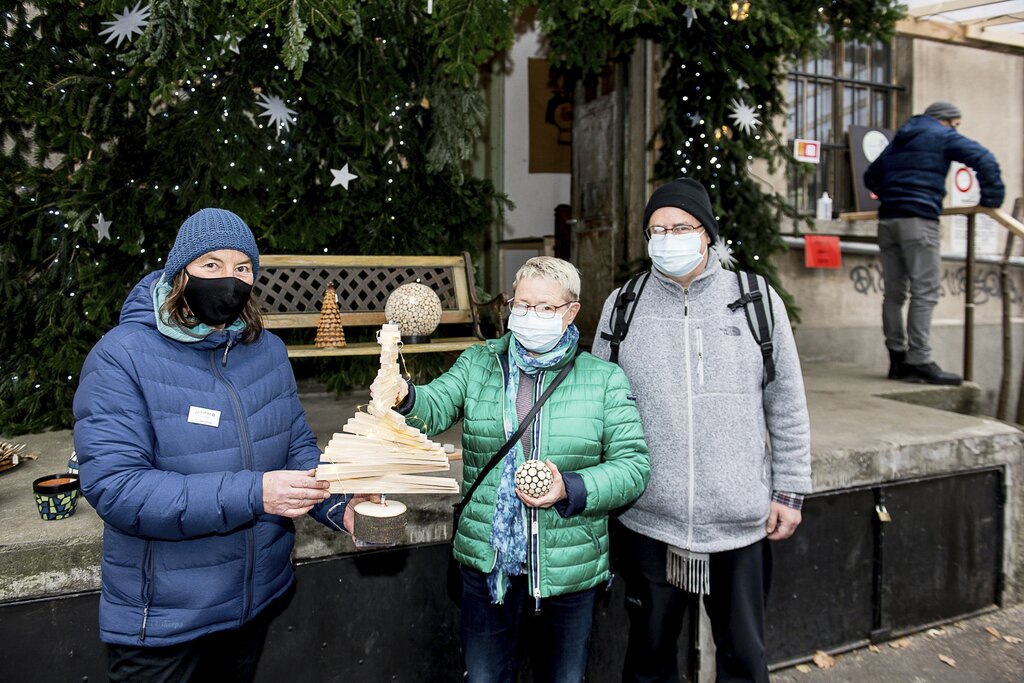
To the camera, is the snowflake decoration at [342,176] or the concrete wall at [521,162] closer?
the snowflake decoration at [342,176]

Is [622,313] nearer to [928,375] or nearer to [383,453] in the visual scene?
[383,453]

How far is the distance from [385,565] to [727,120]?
14.5 feet

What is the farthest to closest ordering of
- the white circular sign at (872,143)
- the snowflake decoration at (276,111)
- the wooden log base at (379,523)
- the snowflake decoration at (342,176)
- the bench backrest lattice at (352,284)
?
the white circular sign at (872,143)
the snowflake decoration at (342,176)
the snowflake decoration at (276,111)
the bench backrest lattice at (352,284)
the wooden log base at (379,523)

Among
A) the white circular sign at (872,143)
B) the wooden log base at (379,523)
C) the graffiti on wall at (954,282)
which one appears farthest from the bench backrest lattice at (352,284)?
the white circular sign at (872,143)

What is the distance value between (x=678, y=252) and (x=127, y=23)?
146 inches

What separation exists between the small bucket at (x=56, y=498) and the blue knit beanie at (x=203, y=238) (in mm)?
1257

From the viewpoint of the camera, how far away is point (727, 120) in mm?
5527

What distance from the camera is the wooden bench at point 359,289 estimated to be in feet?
14.5

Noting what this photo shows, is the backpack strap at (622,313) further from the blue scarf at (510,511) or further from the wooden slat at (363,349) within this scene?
the wooden slat at (363,349)

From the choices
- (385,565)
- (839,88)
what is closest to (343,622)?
(385,565)

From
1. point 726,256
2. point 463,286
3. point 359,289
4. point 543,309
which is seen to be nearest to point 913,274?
point 726,256

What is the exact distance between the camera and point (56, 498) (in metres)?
2.57

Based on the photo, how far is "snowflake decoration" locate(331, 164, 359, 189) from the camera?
484 cm

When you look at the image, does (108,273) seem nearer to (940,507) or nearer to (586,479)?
(586,479)
